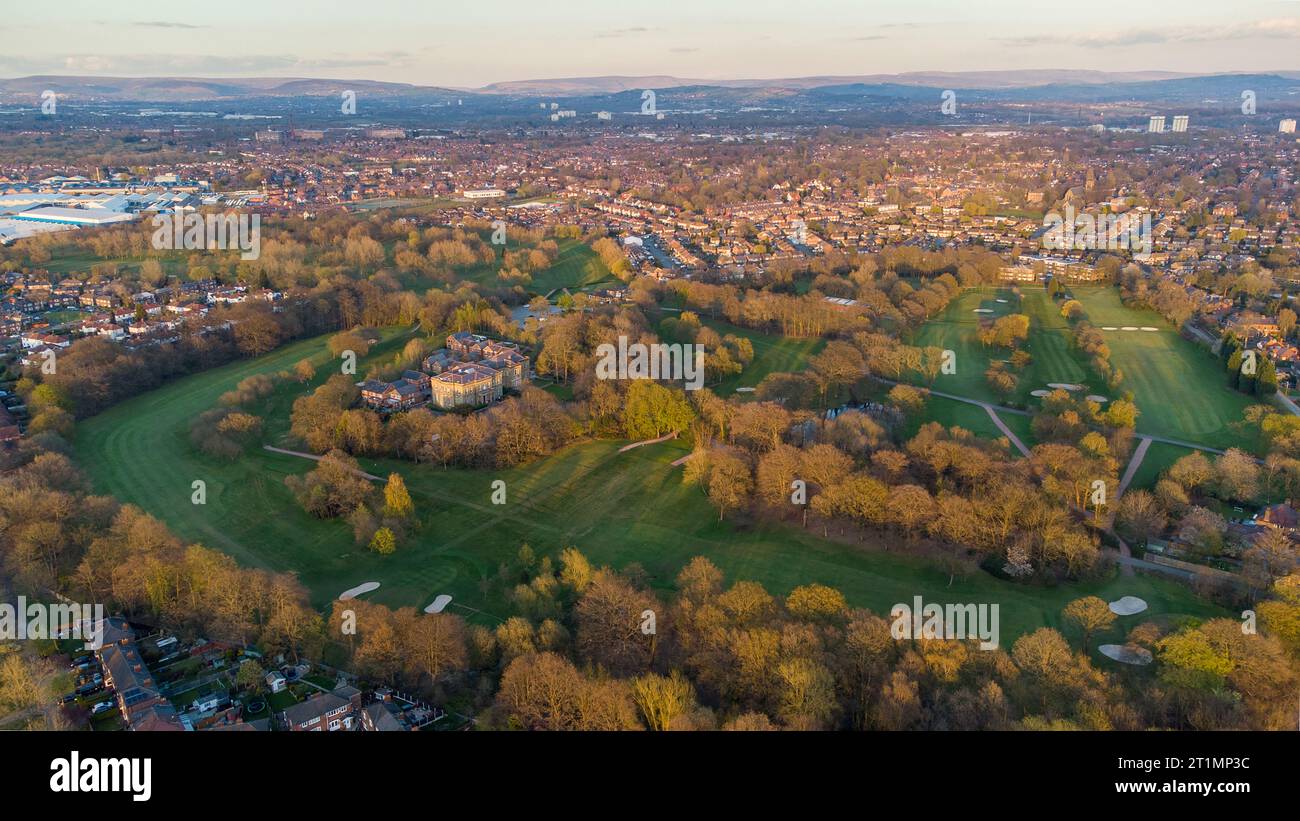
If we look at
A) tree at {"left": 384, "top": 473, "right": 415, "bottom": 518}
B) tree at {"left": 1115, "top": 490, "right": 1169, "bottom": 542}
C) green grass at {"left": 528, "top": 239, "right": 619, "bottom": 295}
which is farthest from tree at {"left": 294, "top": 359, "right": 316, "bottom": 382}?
tree at {"left": 1115, "top": 490, "right": 1169, "bottom": 542}

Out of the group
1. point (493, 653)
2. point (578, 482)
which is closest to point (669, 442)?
point (578, 482)

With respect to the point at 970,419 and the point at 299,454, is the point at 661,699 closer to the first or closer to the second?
the point at 299,454

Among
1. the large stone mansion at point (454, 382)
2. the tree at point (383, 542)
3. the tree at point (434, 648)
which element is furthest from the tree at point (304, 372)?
the tree at point (434, 648)

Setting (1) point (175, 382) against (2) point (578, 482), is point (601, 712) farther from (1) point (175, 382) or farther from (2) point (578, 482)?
(1) point (175, 382)

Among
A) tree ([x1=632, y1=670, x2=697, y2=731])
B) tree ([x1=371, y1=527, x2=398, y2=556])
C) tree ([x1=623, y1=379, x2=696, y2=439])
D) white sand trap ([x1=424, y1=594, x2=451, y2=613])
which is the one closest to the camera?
tree ([x1=632, y1=670, x2=697, y2=731])

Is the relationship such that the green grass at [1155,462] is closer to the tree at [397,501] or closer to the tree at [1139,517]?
the tree at [1139,517]

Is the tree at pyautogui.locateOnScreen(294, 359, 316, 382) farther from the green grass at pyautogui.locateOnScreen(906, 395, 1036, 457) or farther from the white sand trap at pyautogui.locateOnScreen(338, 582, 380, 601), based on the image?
the green grass at pyautogui.locateOnScreen(906, 395, 1036, 457)

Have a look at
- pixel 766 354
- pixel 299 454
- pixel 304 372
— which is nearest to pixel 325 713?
pixel 299 454
